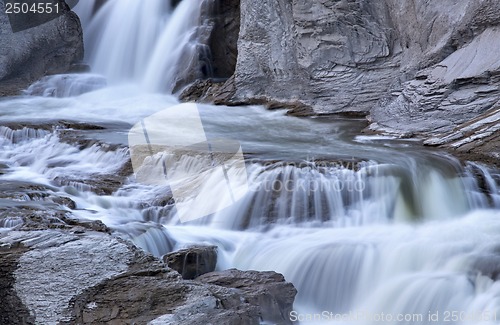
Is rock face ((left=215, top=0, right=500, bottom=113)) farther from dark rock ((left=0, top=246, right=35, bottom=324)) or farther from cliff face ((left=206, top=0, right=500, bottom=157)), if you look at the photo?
dark rock ((left=0, top=246, right=35, bottom=324))

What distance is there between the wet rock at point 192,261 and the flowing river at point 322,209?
0.16 metres

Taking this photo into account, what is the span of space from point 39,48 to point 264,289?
9312 millimetres

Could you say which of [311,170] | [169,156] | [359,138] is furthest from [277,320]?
[359,138]

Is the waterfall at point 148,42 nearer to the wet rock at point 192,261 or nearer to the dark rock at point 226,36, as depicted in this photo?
the dark rock at point 226,36

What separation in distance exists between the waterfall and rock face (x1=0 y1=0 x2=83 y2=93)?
12.0 inches

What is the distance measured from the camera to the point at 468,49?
28.5 feet

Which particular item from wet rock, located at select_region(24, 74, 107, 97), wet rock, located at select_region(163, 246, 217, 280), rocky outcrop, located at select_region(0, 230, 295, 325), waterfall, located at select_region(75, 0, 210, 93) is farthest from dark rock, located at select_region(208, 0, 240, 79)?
rocky outcrop, located at select_region(0, 230, 295, 325)

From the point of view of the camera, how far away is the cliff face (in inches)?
328

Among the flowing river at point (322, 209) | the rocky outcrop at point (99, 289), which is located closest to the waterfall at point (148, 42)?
the flowing river at point (322, 209)

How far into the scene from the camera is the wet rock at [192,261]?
17.2 feet

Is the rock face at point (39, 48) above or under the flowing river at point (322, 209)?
above

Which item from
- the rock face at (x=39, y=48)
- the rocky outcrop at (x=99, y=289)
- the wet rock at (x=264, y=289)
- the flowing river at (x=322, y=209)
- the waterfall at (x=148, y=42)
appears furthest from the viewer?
the rock face at (x=39, y=48)

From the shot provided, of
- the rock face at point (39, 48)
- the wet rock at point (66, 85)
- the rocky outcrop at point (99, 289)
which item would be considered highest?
the rock face at point (39, 48)

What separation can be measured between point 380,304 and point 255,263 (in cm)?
101
